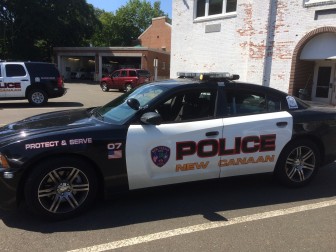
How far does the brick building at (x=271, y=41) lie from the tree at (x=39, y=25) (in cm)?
2341

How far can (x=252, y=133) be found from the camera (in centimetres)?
451

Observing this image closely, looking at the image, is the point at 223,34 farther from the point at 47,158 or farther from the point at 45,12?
the point at 45,12

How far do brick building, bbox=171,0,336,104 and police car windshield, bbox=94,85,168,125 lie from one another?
1201 centimetres

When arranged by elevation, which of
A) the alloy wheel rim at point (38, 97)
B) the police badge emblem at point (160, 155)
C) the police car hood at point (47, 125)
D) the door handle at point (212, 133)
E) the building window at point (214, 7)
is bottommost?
the alloy wheel rim at point (38, 97)

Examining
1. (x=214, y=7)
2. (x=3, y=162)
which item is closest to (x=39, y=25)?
(x=214, y=7)

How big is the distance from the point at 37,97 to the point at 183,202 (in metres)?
11.9

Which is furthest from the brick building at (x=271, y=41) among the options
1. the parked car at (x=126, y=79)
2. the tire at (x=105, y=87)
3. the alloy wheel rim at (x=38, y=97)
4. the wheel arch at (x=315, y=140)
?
the wheel arch at (x=315, y=140)

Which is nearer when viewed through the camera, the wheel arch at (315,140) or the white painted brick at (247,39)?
the wheel arch at (315,140)

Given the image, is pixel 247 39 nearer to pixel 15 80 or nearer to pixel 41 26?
pixel 15 80

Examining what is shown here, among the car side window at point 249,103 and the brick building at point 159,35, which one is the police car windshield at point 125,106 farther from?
the brick building at point 159,35

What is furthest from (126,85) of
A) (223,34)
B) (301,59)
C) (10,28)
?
(10,28)

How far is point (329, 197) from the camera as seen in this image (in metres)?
4.66

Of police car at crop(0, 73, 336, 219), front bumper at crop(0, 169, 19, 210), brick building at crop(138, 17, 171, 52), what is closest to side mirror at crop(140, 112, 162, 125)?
police car at crop(0, 73, 336, 219)

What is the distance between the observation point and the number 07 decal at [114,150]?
→ 3.87 metres
